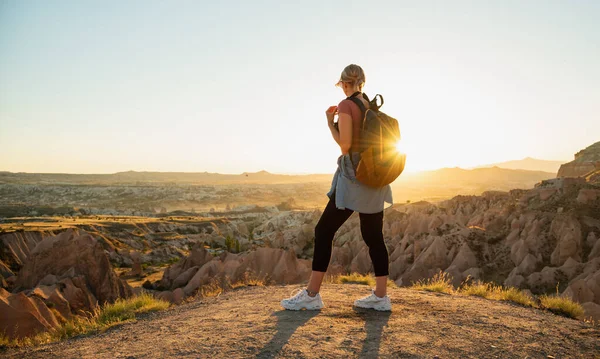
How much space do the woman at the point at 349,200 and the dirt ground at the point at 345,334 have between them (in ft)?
1.26

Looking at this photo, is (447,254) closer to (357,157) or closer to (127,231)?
(357,157)

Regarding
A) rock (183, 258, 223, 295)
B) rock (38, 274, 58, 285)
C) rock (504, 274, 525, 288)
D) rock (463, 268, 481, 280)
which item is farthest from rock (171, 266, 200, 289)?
rock (504, 274, 525, 288)

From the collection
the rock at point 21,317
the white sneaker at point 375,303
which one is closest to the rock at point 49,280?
the rock at point 21,317

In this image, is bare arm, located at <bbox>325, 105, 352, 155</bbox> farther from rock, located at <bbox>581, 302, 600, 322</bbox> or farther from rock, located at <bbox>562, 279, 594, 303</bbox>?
rock, located at <bbox>562, 279, 594, 303</bbox>

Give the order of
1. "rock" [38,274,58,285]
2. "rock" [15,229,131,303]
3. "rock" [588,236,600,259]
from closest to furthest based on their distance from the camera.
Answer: "rock" [588,236,600,259], "rock" [38,274,58,285], "rock" [15,229,131,303]

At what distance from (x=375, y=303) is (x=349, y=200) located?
1531 mm

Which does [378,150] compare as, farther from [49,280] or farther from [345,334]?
[49,280]

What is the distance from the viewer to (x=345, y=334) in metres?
4.50

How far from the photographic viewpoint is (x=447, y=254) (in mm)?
18578

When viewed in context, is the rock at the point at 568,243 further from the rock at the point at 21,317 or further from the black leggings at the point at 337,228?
the rock at the point at 21,317

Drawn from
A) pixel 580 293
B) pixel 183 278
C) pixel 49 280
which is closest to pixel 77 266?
pixel 49 280

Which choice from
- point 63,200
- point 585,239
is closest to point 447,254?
point 585,239

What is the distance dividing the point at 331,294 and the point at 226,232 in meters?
46.2

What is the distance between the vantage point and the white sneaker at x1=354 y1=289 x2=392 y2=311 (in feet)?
18.1
